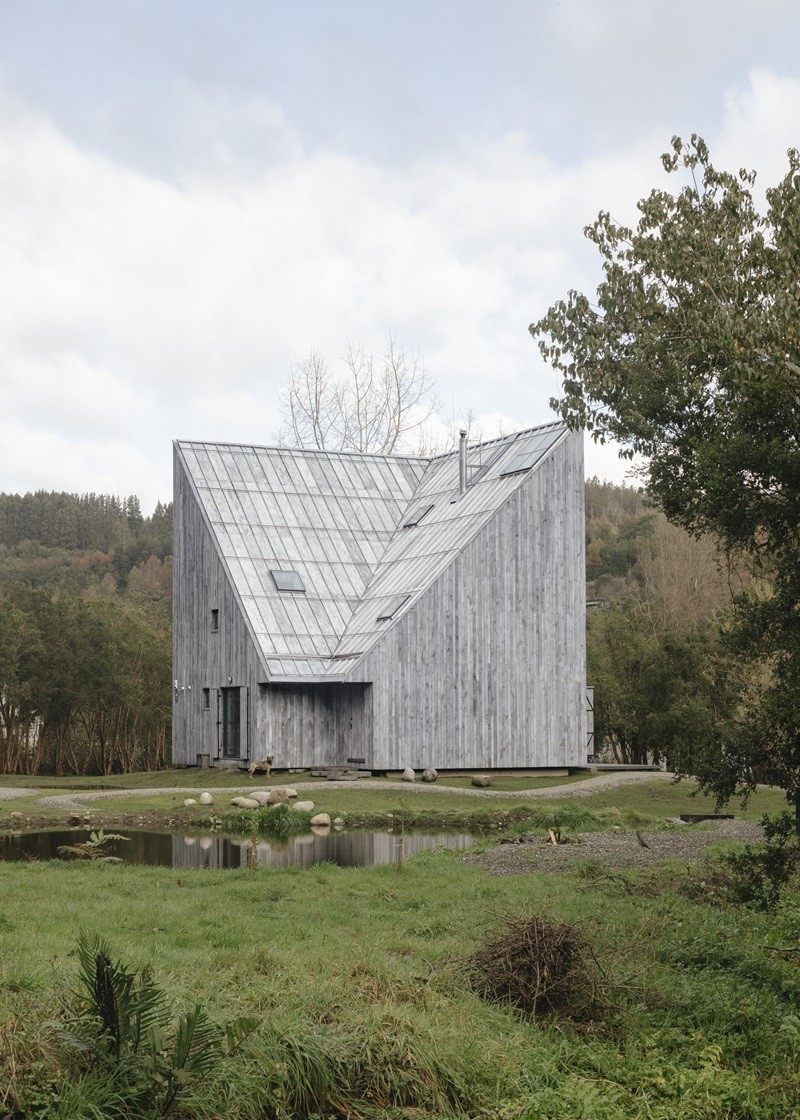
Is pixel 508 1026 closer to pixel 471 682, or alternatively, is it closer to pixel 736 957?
pixel 736 957

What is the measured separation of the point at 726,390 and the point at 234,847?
11.6 m

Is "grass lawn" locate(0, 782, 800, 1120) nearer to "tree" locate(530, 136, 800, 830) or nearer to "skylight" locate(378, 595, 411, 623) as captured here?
"tree" locate(530, 136, 800, 830)

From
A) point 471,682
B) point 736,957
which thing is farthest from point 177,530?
point 736,957

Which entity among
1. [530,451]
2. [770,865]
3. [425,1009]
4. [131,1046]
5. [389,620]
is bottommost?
[425,1009]

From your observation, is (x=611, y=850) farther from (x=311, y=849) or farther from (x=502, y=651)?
(x=502, y=651)

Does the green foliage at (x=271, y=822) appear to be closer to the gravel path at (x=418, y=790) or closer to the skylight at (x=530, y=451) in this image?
the gravel path at (x=418, y=790)

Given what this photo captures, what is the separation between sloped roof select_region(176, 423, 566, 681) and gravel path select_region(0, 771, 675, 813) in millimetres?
4003

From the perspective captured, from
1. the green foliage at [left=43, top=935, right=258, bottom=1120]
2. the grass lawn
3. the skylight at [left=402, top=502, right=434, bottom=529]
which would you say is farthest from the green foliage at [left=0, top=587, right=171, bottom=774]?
the green foliage at [left=43, top=935, right=258, bottom=1120]

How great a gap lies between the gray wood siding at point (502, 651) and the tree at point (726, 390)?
19.2m

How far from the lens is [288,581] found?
37500 mm

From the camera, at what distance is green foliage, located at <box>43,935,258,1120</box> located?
6473 millimetres

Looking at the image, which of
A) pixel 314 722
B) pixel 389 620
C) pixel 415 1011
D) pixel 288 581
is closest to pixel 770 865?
pixel 415 1011

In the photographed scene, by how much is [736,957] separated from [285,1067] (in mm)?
4702

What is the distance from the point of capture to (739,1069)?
25.8ft
